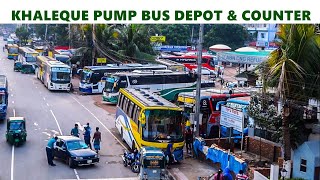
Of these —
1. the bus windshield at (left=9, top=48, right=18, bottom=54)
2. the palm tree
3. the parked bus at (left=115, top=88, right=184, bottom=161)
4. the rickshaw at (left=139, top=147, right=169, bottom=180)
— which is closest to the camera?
the palm tree

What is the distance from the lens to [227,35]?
88750 mm

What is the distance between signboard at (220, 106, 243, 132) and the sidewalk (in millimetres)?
2052

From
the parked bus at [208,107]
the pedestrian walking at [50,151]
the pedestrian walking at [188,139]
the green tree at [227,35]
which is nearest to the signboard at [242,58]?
the parked bus at [208,107]

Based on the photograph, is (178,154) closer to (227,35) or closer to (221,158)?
(221,158)

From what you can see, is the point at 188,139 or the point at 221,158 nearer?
the point at 221,158

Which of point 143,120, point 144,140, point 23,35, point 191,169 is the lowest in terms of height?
point 191,169

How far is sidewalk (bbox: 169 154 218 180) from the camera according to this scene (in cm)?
2072

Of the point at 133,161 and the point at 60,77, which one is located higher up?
the point at 60,77

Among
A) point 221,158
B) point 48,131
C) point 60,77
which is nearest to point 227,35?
point 60,77

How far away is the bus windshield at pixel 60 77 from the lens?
45.1 meters

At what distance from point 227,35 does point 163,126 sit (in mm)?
68433

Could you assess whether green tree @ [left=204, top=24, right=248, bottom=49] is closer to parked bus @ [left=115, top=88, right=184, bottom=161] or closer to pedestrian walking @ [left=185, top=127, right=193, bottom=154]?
pedestrian walking @ [left=185, top=127, right=193, bottom=154]

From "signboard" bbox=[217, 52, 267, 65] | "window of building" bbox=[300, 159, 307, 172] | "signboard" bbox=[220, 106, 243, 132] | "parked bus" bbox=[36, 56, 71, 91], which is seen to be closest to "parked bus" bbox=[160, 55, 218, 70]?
"signboard" bbox=[217, 52, 267, 65]

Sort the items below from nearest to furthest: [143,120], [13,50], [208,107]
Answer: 1. [143,120]
2. [208,107]
3. [13,50]
